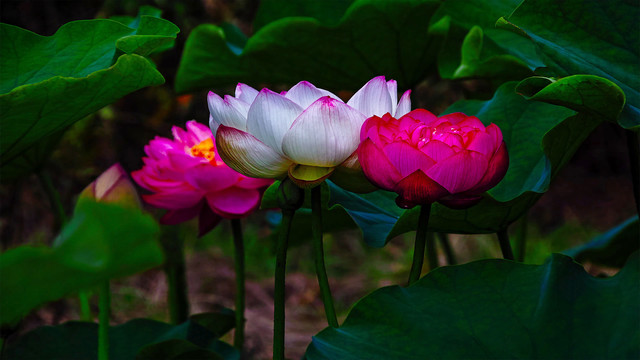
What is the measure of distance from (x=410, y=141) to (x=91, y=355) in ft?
1.59

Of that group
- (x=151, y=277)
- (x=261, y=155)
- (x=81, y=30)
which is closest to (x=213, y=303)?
(x=151, y=277)

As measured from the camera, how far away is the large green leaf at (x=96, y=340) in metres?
0.75

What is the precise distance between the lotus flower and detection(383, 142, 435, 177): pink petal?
4cm

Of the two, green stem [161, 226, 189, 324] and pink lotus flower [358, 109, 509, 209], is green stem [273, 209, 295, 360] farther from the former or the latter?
green stem [161, 226, 189, 324]

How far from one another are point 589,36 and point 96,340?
635 mm

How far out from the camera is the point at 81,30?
71cm

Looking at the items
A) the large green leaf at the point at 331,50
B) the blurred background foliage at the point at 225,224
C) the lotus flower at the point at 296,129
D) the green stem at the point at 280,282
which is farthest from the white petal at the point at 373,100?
the blurred background foliage at the point at 225,224

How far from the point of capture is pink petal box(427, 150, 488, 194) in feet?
1.56

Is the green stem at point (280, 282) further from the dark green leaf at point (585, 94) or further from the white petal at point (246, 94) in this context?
the dark green leaf at point (585, 94)

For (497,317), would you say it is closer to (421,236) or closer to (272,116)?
(421,236)

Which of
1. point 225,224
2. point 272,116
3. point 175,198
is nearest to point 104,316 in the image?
point 175,198

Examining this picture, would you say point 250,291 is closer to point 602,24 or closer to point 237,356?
point 237,356

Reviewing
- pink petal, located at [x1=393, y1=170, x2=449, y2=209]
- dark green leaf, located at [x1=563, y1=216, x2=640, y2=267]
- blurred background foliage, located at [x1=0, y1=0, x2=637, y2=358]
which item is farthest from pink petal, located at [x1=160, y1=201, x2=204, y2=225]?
blurred background foliage, located at [x1=0, y1=0, x2=637, y2=358]

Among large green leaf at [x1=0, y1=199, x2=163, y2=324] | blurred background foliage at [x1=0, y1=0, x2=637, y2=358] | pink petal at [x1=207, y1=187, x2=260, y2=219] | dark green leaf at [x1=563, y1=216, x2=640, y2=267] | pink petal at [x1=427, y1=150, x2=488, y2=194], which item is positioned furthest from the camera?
blurred background foliage at [x1=0, y1=0, x2=637, y2=358]
